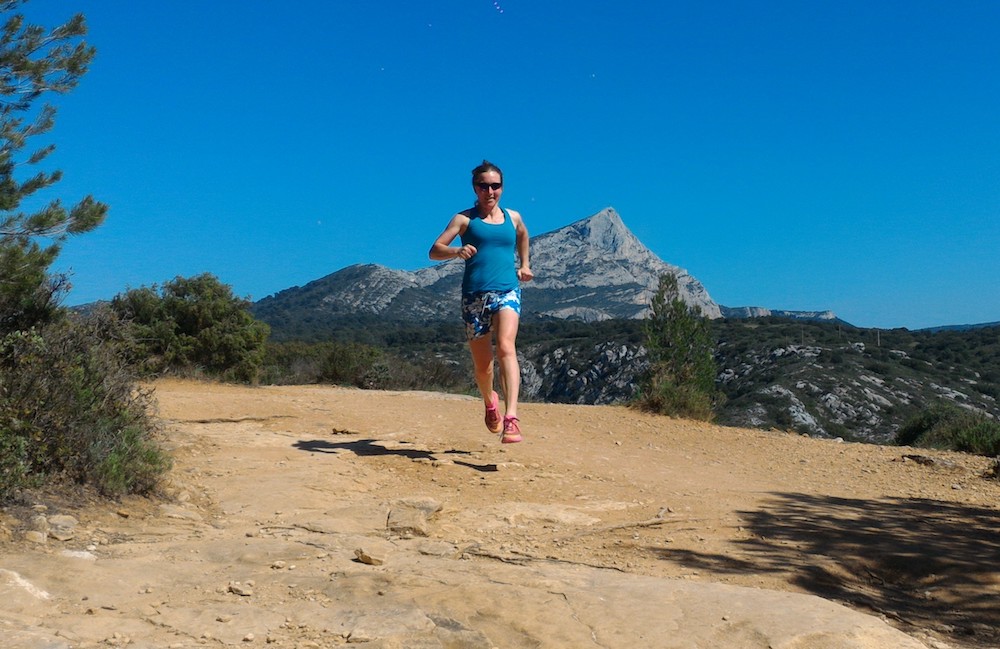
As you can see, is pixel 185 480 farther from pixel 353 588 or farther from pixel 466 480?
pixel 353 588

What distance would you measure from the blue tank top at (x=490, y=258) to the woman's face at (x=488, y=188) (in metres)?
0.16

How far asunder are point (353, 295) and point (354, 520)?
102 m

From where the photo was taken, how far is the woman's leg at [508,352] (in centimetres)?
591

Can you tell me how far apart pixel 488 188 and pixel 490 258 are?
1.80 feet

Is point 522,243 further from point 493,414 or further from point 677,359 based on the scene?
point 677,359

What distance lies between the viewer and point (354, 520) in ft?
14.6

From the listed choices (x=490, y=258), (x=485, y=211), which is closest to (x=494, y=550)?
(x=490, y=258)

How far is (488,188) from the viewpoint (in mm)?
6035

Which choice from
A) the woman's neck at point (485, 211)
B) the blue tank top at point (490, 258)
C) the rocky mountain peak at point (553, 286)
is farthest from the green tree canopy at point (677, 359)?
the rocky mountain peak at point (553, 286)

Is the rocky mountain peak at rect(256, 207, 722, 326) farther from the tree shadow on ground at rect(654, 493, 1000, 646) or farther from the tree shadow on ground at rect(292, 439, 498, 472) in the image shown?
the tree shadow on ground at rect(654, 493, 1000, 646)

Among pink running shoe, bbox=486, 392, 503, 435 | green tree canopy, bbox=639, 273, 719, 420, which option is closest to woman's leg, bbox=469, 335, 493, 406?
pink running shoe, bbox=486, 392, 503, 435

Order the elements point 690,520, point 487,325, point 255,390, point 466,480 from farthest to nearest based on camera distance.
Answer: point 255,390 → point 487,325 → point 466,480 → point 690,520

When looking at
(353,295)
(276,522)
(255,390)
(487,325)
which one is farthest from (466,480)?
(353,295)

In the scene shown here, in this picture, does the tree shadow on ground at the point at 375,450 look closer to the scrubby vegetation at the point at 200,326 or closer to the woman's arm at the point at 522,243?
the woman's arm at the point at 522,243
